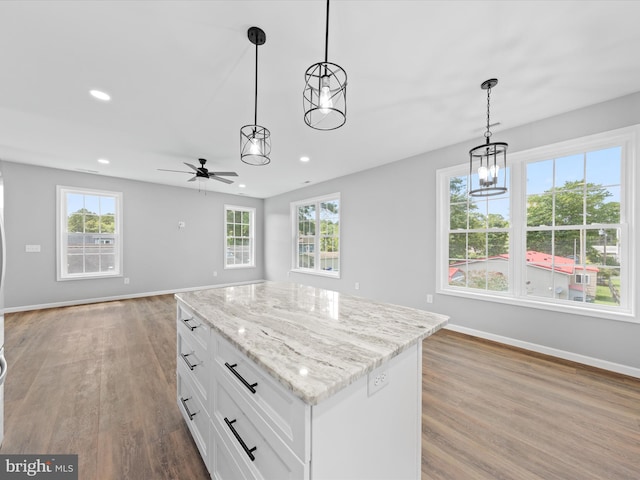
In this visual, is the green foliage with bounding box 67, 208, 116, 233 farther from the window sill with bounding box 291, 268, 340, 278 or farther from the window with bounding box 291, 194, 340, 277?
the window sill with bounding box 291, 268, 340, 278

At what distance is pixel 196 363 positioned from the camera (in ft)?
4.88

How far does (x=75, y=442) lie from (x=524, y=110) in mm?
4695

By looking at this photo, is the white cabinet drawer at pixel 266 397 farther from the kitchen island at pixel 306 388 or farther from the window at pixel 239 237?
the window at pixel 239 237

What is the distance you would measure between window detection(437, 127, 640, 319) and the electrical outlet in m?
2.87

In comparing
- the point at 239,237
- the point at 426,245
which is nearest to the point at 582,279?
the point at 426,245

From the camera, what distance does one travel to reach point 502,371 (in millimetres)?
2455

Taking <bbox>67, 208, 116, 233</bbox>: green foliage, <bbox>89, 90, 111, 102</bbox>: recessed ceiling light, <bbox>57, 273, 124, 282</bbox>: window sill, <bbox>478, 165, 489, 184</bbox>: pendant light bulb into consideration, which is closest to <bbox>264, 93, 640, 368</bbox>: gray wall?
<bbox>478, 165, 489, 184</bbox>: pendant light bulb

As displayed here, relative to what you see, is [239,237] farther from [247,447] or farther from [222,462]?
[247,447]

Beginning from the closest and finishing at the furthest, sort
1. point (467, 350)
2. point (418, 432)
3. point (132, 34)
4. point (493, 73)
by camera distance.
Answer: point (418, 432) → point (132, 34) → point (493, 73) → point (467, 350)

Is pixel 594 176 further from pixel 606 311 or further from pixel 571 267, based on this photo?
pixel 606 311

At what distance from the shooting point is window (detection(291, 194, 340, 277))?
18.0 feet

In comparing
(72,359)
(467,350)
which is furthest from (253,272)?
(467,350)

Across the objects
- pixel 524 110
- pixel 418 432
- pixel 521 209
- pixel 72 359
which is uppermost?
pixel 524 110

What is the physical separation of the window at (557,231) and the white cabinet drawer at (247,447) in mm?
3260
